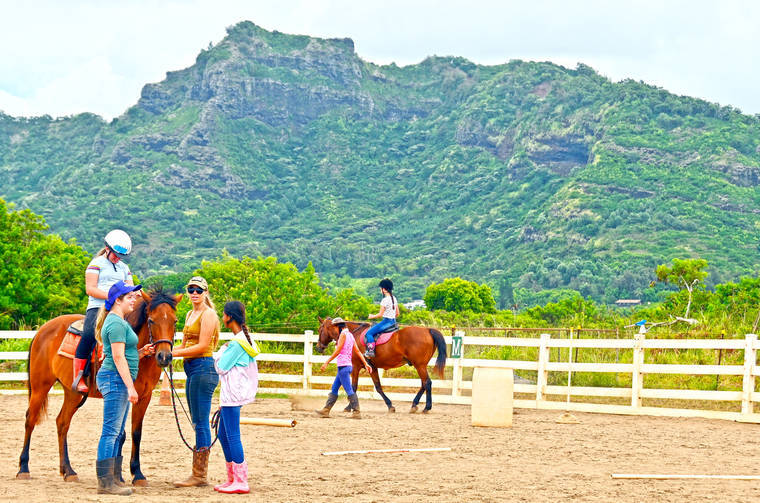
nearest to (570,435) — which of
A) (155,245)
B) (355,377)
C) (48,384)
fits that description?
(355,377)

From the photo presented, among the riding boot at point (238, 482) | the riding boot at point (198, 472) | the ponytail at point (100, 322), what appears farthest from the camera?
the riding boot at point (198, 472)

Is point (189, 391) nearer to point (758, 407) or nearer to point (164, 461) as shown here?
point (164, 461)

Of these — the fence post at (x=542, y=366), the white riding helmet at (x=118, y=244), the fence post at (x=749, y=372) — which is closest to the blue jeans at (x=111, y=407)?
the white riding helmet at (x=118, y=244)

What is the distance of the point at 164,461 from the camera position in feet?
33.1

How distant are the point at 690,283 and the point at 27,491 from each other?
34787 mm

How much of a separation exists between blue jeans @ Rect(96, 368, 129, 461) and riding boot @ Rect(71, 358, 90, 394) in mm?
618

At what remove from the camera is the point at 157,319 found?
7.91 meters

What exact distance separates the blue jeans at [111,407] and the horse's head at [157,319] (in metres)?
0.39

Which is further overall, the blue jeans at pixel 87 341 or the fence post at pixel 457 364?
the fence post at pixel 457 364

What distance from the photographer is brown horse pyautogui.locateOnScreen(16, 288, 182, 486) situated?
7918 mm

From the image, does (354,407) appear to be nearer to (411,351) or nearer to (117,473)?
(411,351)

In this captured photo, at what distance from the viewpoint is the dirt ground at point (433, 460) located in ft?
26.8

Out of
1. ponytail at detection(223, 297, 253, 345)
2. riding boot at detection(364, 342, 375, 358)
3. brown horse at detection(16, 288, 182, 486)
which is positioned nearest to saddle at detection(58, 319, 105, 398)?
brown horse at detection(16, 288, 182, 486)

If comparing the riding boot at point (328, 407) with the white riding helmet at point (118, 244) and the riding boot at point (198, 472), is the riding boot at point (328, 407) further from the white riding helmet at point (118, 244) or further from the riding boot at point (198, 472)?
the white riding helmet at point (118, 244)
